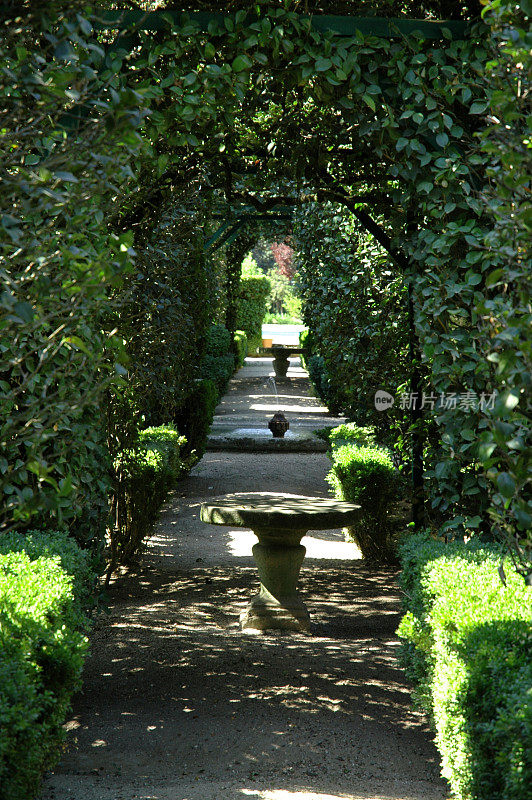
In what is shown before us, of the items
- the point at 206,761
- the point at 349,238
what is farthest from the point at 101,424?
the point at 349,238

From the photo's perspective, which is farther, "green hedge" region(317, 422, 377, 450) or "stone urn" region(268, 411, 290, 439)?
"stone urn" region(268, 411, 290, 439)

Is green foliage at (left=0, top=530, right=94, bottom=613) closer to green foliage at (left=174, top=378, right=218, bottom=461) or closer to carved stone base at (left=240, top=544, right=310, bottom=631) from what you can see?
carved stone base at (left=240, top=544, right=310, bottom=631)

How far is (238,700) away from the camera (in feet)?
12.7

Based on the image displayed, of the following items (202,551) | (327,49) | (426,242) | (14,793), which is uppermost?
(327,49)

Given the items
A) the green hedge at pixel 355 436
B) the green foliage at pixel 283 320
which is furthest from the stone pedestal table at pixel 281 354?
the green foliage at pixel 283 320

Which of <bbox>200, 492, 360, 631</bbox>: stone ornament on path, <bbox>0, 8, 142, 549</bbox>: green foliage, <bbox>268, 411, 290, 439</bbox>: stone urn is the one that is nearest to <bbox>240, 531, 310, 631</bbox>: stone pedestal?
<bbox>200, 492, 360, 631</bbox>: stone ornament on path

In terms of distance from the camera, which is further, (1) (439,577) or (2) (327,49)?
(2) (327,49)

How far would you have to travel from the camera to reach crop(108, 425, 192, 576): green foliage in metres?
5.96

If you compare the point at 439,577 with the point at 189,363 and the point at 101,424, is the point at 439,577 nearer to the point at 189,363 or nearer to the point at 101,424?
the point at 101,424

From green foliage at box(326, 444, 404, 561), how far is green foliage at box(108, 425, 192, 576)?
1549mm

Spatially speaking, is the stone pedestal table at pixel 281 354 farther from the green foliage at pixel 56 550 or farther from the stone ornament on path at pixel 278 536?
the green foliage at pixel 56 550

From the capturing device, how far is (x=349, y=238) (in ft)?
26.2

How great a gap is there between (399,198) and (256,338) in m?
27.2

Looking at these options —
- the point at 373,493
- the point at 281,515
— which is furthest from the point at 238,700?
the point at 373,493
